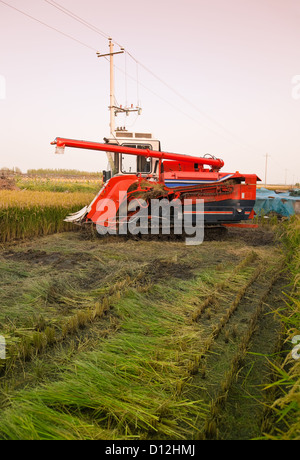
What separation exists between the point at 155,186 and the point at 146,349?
5.30m

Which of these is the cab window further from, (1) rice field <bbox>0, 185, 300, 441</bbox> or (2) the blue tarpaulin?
(2) the blue tarpaulin

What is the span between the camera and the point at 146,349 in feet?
9.22

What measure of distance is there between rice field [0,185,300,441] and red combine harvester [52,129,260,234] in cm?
184

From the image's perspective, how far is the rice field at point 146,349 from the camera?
A: 1.95 m

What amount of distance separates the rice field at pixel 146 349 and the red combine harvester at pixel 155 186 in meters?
1.84

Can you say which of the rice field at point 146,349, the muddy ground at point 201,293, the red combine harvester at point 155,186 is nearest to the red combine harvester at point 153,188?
the red combine harvester at point 155,186

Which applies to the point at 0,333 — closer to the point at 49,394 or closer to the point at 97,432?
the point at 49,394

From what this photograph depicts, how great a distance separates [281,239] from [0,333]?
7.40m

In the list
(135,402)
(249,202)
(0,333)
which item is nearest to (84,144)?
(249,202)

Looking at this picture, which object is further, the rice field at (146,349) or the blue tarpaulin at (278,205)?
the blue tarpaulin at (278,205)

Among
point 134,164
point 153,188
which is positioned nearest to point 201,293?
point 153,188

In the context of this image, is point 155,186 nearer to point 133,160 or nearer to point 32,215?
point 133,160

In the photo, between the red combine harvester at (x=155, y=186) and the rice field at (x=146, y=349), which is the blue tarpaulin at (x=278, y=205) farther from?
the rice field at (x=146, y=349)

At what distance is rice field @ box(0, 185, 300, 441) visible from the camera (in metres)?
1.95
